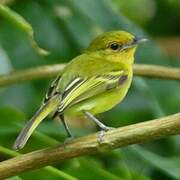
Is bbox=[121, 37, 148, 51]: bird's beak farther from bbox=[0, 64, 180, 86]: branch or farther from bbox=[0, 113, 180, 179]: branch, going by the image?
bbox=[0, 113, 180, 179]: branch

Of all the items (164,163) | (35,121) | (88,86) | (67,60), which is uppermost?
(67,60)

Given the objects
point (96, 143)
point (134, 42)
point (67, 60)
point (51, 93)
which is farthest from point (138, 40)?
point (96, 143)

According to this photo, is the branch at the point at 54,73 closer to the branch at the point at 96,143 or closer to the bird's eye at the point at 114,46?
the bird's eye at the point at 114,46

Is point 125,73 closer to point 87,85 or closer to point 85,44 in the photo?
point 87,85

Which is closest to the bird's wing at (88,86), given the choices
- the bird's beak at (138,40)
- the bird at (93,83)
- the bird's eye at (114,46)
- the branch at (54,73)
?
the bird at (93,83)

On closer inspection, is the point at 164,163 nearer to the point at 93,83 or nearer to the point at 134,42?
the point at 93,83

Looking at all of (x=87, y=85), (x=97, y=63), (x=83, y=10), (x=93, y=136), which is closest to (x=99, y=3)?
(x=83, y=10)

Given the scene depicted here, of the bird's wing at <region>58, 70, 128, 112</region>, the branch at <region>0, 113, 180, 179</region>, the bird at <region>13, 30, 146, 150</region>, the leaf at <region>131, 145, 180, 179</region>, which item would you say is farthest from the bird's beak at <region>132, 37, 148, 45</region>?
the branch at <region>0, 113, 180, 179</region>
